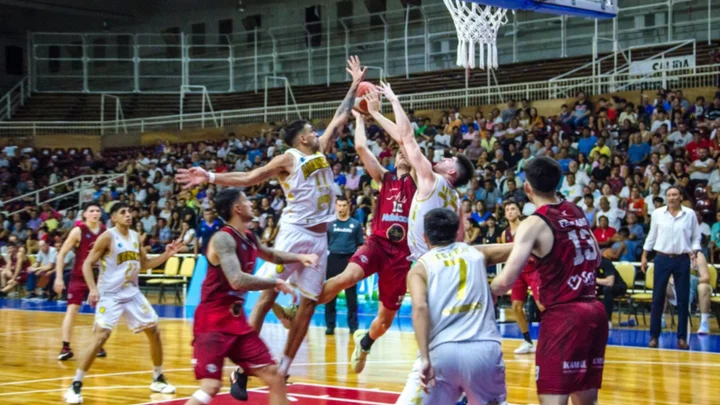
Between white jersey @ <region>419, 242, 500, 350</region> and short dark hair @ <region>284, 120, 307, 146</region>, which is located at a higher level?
short dark hair @ <region>284, 120, 307, 146</region>

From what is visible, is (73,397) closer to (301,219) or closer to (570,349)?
(301,219)

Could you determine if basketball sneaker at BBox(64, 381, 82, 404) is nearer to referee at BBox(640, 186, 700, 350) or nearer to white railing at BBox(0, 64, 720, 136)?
referee at BBox(640, 186, 700, 350)

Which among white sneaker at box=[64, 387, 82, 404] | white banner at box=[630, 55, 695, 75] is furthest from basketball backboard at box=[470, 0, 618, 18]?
white banner at box=[630, 55, 695, 75]

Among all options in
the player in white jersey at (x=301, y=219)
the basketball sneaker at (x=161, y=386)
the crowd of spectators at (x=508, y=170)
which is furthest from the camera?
the crowd of spectators at (x=508, y=170)

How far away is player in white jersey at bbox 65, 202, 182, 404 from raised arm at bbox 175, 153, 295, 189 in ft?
4.33

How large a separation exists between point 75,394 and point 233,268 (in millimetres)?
2817

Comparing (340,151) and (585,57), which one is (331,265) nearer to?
(340,151)

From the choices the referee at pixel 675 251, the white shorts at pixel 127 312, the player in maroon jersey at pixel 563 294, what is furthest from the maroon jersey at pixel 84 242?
the player in maroon jersey at pixel 563 294

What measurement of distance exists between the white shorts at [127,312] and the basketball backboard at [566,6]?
4222 millimetres

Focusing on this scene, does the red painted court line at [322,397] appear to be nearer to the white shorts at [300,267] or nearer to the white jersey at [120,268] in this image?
the white shorts at [300,267]

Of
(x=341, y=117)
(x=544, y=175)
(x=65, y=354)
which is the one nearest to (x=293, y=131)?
(x=341, y=117)

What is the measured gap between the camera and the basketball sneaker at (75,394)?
8.16m

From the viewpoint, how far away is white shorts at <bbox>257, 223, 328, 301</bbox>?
306 inches

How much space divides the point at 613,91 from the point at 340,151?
6.10 meters
